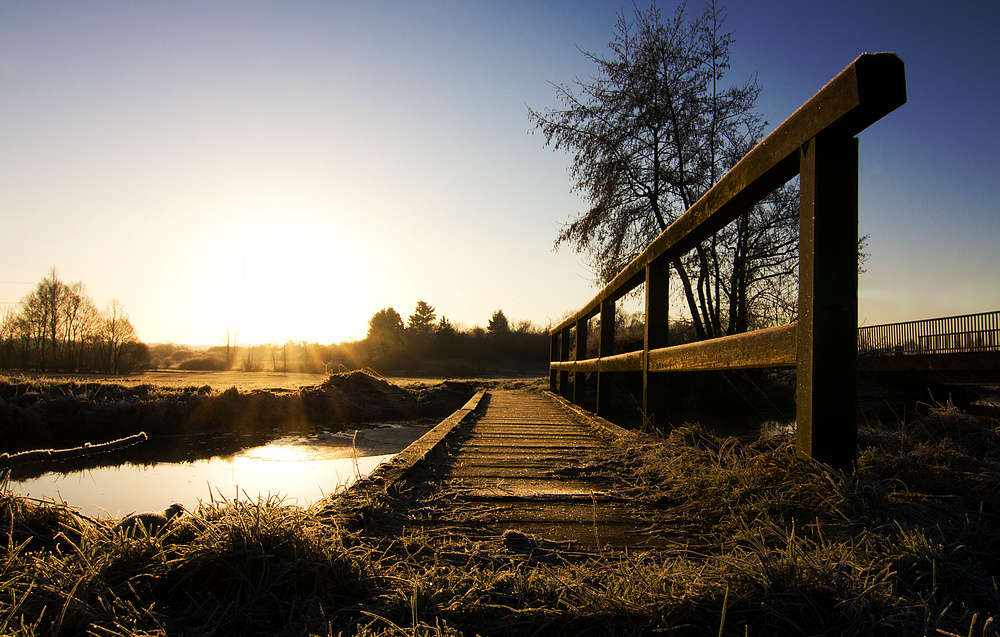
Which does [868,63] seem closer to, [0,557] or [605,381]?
[0,557]

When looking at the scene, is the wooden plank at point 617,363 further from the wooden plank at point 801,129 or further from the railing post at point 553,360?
the railing post at point 553,360

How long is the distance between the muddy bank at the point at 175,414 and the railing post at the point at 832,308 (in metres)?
6.67

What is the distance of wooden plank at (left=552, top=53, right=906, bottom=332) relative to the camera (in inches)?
52.7

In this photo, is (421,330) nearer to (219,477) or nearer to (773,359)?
(219,477)

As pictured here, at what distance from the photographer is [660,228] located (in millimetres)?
9969

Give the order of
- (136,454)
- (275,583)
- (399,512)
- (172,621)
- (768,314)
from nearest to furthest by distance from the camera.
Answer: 1. (172,621)
2. (275,583)
3. (399,512)
4. (136,454)
5. (768,314)

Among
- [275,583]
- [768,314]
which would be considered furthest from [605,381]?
[768,314]

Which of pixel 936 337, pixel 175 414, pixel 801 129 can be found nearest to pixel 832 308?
pixel 801 129

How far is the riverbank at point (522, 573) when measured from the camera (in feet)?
2.87

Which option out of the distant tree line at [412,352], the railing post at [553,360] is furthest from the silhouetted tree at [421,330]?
the railing post at [553,360]

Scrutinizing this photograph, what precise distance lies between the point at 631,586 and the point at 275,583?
0.72 m

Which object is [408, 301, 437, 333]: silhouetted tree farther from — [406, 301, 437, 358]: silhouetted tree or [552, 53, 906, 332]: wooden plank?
[552, 53, 906, 332]: wooden plank

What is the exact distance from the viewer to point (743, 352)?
6.41 feet

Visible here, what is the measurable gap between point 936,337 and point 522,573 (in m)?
15.9
